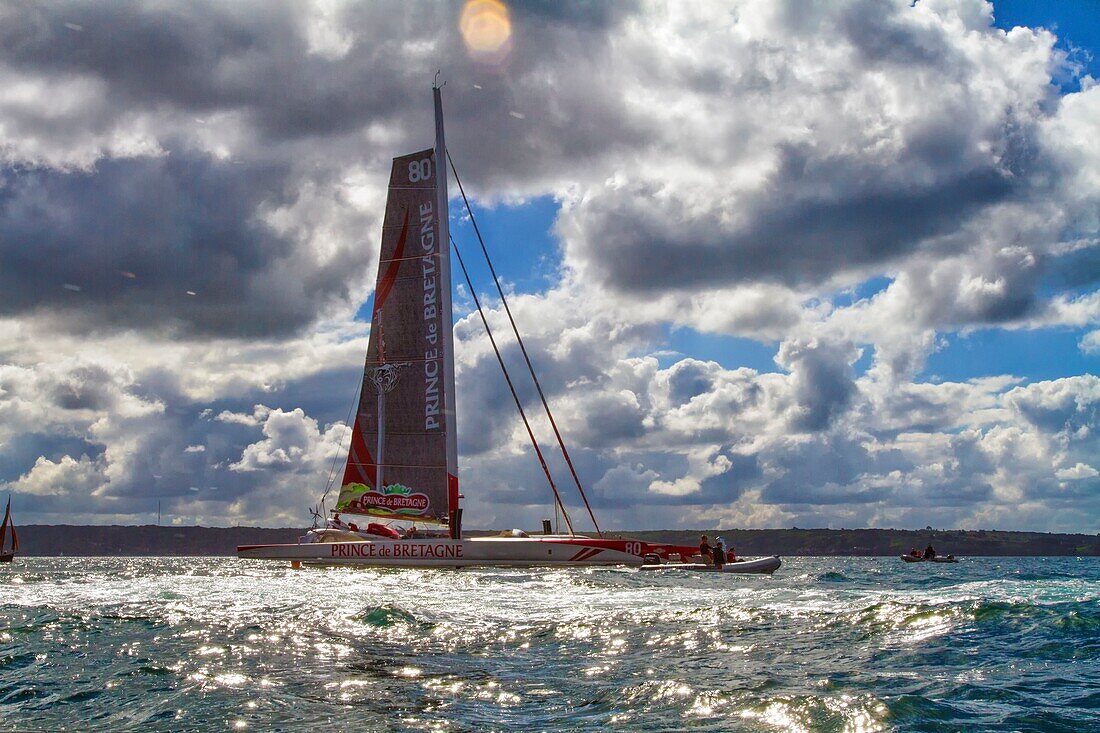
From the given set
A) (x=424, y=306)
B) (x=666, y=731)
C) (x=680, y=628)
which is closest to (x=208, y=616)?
(x=680, y=628)

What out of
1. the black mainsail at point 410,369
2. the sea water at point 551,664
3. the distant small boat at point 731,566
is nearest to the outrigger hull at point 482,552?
the distant small boat at point 731,566

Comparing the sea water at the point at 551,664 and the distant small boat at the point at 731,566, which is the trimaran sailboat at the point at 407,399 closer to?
the distant small boat at the point at 731,566

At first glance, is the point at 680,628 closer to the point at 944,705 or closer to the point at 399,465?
the point at 944,705

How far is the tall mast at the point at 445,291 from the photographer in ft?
147

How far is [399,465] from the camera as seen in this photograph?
4600 centimetres

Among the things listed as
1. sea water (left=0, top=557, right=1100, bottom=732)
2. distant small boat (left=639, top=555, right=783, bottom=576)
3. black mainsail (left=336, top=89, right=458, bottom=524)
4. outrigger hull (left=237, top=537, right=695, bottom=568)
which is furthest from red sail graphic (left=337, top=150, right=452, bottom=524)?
sea water (left=0, top=557, right=1100, bottom=732)

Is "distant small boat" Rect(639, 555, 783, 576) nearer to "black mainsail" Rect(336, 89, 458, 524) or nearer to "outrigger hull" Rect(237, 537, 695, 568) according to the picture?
"outrigger hull" Rect(237, 537, 695, 568)

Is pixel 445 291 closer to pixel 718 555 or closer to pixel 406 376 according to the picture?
pixel 406 376

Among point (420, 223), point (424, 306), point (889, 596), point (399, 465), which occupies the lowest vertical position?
point (889, 596)

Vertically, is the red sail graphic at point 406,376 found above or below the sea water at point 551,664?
above

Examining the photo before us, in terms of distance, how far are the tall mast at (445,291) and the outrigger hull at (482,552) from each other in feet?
16.5

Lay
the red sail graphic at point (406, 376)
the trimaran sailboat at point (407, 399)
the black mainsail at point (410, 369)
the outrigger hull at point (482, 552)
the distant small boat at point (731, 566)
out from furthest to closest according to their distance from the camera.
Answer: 1. the red sail graphic at point (406, 376)
2. the black mainsail at point (410, 369)
3. the trimaran sailboat at point (407, 399)
4. the distant small boat at point (731, 566)
5. the outrigger hull at point (482, 552)

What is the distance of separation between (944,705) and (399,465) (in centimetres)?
3579

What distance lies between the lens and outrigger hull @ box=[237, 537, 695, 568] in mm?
38812
